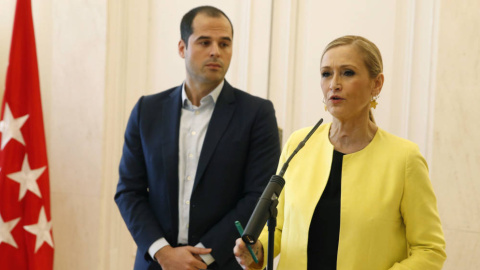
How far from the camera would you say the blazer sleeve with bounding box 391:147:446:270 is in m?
1.62

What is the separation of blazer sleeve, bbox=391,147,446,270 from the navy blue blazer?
745 mm

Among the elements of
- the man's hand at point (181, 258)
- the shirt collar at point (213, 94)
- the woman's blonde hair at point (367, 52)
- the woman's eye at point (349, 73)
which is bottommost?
the man's hand at point (181, 258)

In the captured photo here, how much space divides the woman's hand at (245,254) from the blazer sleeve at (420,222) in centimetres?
39

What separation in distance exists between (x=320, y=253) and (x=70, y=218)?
2.50 m

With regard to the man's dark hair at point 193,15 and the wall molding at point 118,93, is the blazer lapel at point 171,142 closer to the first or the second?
the man's dark hair at point 193,15

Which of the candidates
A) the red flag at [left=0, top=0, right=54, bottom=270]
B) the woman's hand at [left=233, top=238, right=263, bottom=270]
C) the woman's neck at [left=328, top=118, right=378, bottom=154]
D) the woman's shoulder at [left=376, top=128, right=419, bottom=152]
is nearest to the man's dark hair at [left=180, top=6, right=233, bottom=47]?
the woman's neck at [left=328, top=118, right=378, bottom=154]

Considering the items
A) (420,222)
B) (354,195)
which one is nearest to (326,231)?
(354,195)

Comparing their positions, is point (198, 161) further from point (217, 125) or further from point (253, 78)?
point (253, 78)

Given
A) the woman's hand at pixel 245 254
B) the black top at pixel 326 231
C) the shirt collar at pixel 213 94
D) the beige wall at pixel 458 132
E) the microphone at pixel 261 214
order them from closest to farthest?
the microphone at pixel 261 214
the woman's hand at pixel 245 254
the black top at pixel 326 231
the shirt collar at pixel 213 94
the beige wall at pixel 458 132

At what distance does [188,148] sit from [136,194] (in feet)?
1.00

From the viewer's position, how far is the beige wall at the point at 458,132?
290cm

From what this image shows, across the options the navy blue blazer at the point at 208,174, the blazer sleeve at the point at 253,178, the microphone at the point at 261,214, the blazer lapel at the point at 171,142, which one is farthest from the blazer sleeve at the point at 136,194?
the microphone at the point at 261,214

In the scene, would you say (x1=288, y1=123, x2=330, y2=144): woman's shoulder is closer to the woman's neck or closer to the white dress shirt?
the woman's neck

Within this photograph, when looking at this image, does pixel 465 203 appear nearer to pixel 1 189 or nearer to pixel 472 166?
pixel 472 166
